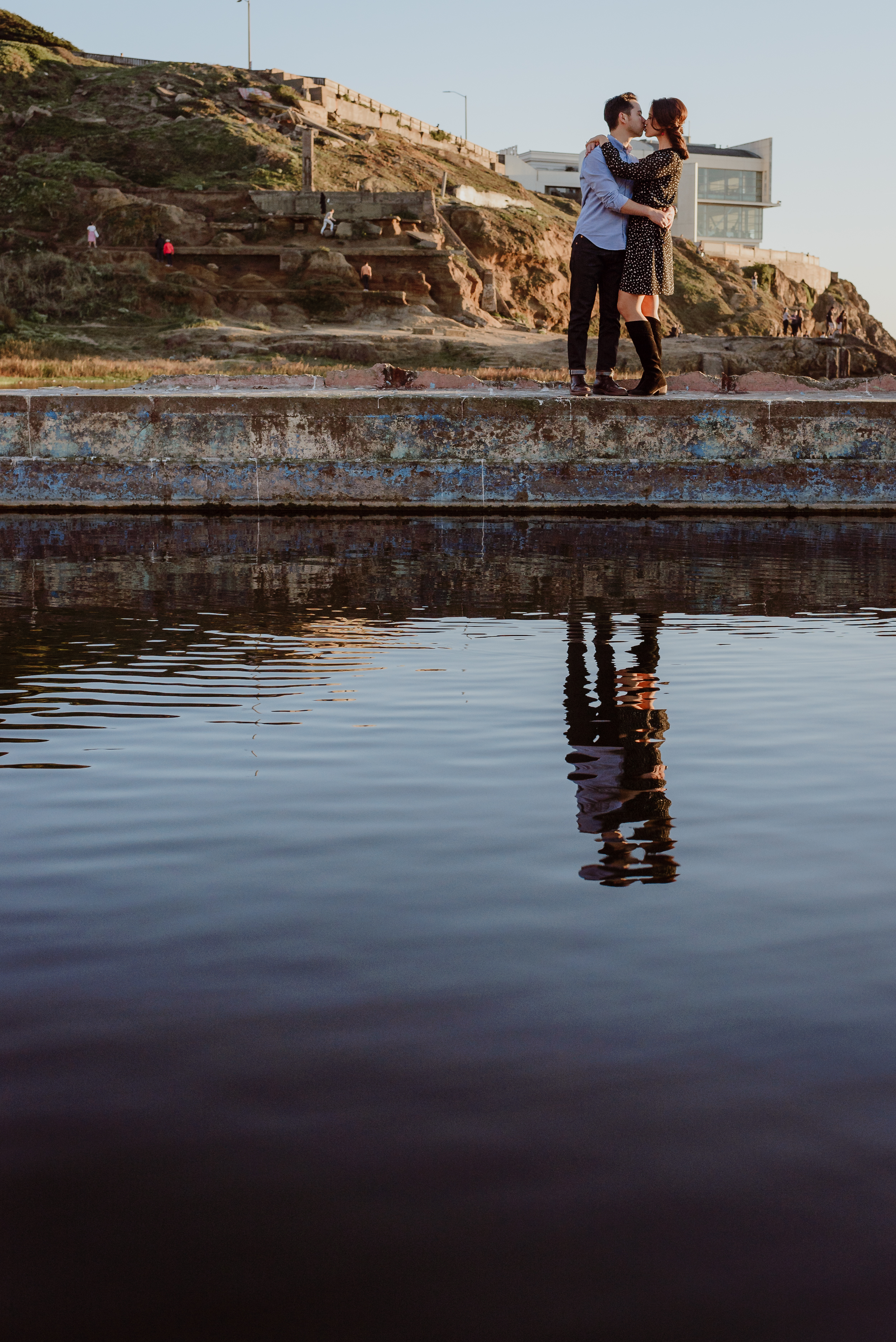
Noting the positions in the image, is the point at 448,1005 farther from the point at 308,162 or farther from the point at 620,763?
the point at 308,162

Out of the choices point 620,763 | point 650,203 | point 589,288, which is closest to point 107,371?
point 589,288

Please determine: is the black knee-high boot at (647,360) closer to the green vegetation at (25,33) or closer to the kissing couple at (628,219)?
the kissing couple at (628,219)

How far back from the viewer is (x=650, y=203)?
8.68m

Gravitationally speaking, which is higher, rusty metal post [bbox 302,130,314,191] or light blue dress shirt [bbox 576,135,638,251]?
rusty metal post [bbox 302,130,314,191]

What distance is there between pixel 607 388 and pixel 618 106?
180 centimetres

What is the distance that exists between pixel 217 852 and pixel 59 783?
634 mm

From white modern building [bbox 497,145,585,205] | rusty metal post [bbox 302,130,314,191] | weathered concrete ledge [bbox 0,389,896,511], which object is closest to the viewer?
weathered concrete ledge [bbox 0,389,896,511]

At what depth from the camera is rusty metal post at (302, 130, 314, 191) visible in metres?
55.0

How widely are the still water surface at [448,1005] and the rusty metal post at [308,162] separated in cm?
5455

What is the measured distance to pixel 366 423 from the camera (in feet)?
30.7

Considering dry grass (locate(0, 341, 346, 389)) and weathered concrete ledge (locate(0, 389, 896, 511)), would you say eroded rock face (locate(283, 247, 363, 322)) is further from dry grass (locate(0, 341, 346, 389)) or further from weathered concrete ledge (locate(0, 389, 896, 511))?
weathered concrete ledge (locate(0, 389, 896, 511))

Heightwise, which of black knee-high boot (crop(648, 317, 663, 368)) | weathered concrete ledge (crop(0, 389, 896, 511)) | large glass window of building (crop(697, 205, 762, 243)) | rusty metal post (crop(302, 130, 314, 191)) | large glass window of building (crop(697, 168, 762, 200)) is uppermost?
large glass window of building (crop(697, 168, 762, 200))

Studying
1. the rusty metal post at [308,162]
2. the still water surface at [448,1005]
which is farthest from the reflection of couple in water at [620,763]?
the rusty metal post at [308,162]

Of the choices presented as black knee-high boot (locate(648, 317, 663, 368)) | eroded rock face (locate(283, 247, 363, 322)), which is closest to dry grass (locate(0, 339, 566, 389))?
black knee-high boot (locate(648, 317, 663, 368))
